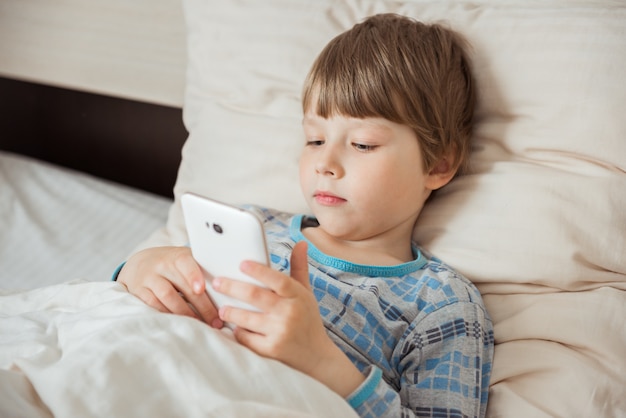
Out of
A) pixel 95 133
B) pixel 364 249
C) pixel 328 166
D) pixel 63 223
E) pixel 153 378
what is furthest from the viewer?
pixel 95 133

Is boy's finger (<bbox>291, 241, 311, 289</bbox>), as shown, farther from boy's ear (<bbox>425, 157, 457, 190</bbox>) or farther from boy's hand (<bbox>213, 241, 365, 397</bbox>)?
boy's ear (<bbox>425, 157, 457, 190</bbox>)

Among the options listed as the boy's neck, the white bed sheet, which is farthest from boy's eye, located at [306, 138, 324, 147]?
the white bed sheet

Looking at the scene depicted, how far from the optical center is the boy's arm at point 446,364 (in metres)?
0.95

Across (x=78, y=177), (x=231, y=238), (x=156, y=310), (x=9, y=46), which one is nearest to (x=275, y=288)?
(x=231, y=238)

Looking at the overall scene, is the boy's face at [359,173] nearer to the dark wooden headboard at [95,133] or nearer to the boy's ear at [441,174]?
the boy's ear at [441,174]

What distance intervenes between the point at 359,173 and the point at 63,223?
0.93 metres

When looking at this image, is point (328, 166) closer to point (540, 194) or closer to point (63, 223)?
point (540, 194)

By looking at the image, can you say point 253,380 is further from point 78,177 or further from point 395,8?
point 78,177

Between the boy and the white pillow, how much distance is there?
0.05 metres

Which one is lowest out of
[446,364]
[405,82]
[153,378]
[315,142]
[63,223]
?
[63,223]

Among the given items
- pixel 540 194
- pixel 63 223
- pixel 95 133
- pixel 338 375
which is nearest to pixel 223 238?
pixel 338 375

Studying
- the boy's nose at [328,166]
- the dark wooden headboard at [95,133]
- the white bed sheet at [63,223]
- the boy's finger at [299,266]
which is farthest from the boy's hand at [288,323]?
the dark wooden headboard at [95,133]

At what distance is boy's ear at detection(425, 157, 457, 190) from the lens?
1.18 meters

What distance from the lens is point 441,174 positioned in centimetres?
118
